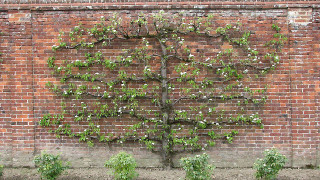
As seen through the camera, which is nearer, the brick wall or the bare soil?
the bare soil

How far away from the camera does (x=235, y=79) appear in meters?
5.43

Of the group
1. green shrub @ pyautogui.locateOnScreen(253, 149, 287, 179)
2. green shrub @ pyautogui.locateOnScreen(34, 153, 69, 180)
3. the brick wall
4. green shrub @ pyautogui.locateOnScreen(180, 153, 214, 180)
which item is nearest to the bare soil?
the brick wall

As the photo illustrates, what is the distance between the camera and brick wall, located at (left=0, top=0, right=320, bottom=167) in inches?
210

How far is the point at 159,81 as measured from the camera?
545cm

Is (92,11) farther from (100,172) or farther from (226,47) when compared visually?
(100,172)

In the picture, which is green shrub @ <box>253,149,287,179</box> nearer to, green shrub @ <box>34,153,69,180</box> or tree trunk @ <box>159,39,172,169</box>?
tree trunk @ <box>159,39,172,169</box>

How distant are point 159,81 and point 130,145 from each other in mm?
1435

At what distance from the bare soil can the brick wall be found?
0.16 meters

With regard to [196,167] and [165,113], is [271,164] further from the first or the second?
[165,113]

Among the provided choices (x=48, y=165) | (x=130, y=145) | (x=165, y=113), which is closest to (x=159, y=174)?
(x=130, y=145)

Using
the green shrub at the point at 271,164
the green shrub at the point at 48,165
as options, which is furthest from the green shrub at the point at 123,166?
the green shrub at the point at 271,164

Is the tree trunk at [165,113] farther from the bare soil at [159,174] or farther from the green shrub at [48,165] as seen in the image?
the green shrub at [48,165]

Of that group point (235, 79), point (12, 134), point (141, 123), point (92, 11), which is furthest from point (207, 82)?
point (12, 134)

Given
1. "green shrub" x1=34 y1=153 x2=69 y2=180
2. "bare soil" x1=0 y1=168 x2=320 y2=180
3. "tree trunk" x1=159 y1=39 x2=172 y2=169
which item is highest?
"tree trunk" x1=159 y1=39 x2=172 y2=169
